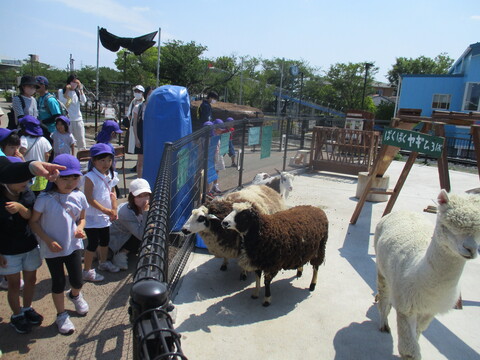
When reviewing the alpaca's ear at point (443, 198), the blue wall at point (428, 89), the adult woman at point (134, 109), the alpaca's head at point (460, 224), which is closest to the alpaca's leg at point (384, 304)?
the alpaca's head at point (460, 224)

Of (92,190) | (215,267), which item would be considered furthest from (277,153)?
(92,190)

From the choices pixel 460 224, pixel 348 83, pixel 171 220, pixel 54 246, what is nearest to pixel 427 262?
pixel 460 224

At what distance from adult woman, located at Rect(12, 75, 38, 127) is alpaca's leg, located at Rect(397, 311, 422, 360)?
6.06m

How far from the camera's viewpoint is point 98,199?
12.6 feet

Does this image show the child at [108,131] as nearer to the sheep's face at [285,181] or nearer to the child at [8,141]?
the child at [8,141]

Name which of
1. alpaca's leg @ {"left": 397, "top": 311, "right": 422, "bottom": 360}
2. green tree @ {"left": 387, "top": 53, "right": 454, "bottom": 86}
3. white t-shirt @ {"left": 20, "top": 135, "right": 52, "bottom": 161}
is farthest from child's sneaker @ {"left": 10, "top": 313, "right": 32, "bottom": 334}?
green tree @ {"left": 387, "top": 53, "right": 454, "bottom": 86}

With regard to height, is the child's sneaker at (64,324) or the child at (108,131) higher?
the child at (108,131)

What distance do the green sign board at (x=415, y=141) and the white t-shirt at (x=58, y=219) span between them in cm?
438

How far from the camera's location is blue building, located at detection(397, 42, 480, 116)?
2500 cm

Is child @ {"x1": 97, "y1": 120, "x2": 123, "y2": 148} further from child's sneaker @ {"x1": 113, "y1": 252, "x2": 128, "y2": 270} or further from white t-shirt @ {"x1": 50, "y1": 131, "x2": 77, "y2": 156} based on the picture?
child's sneaker @ {"x1": 113, "y1": 252, "x2": 128, "y2": 270}

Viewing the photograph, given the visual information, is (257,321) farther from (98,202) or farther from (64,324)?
(98,202)

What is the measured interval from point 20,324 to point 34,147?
2598 millimetres

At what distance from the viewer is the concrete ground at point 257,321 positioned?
301 cm

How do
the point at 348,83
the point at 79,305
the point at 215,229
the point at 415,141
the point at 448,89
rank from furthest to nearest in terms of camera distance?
the point at 348,83 < the point at 448,89 < the point at 415,141 < the point at 215,229 < the point at 79,305
